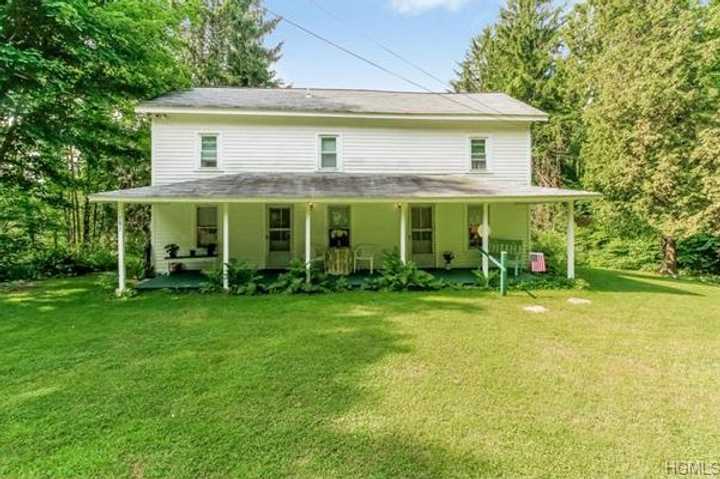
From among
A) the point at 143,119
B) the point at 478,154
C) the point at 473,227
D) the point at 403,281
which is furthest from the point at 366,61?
the point at 143,119

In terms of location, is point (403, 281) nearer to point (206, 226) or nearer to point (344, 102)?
point (206, 226)

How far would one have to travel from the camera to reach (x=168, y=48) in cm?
1313

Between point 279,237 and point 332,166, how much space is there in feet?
9.11

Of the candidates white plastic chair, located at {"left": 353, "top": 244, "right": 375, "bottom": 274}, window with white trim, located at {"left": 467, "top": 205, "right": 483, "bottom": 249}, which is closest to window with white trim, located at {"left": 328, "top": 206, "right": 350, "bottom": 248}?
white plastic chair, located at {"left": 353, "top": 244, "right": 375, "bottom": 274}

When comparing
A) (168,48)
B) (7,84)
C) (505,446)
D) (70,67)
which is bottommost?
(505,446)

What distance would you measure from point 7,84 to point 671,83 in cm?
1885

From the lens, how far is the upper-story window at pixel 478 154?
11.8m

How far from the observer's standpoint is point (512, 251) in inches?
410

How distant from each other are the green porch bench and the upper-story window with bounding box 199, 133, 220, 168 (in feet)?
28.6

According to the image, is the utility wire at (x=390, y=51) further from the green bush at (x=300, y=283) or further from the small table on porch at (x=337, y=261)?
the green bush at (x=300, y=283)

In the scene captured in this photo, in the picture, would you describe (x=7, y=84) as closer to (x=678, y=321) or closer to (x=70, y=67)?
(x=70, y=67)

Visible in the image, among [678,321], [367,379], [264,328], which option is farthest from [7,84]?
[678,321]

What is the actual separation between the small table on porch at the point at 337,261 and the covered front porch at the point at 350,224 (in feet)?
0.09

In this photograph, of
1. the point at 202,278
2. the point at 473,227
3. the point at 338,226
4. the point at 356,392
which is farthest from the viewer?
the point at 473,227
